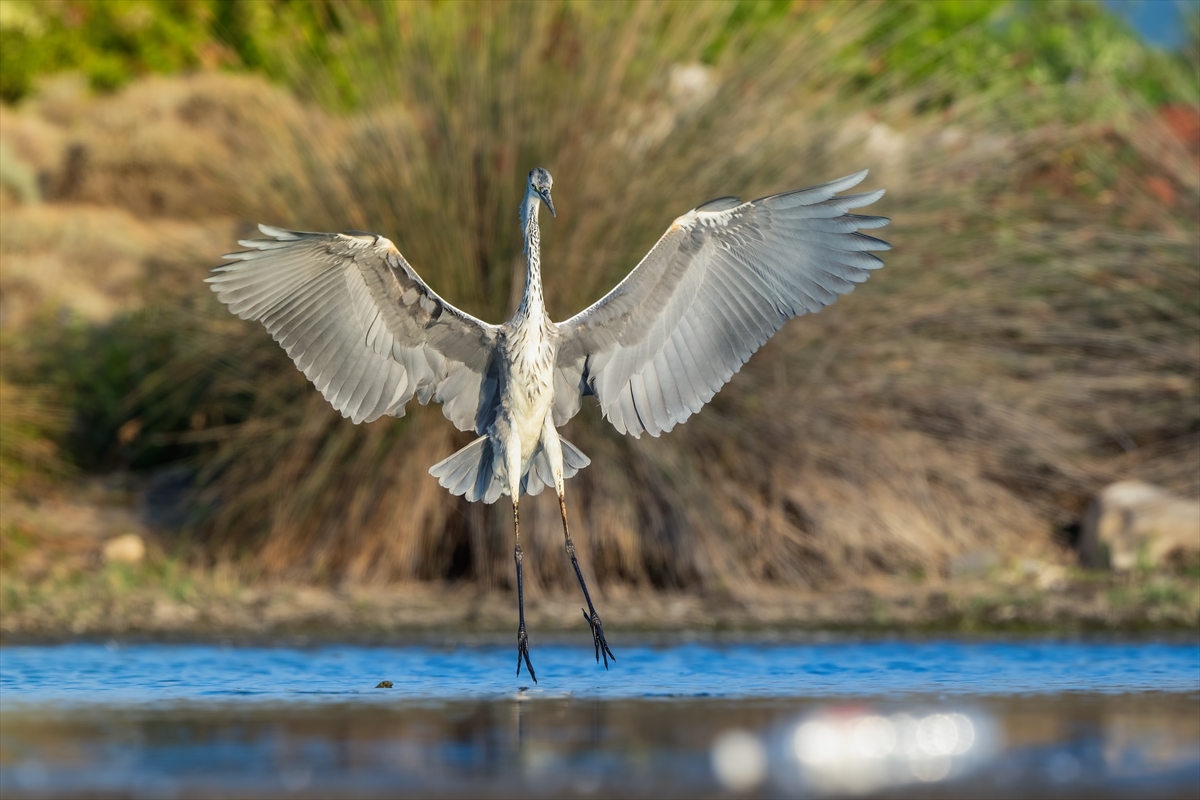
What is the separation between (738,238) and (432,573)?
3.18 metres

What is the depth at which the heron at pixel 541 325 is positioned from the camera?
19.0 feet

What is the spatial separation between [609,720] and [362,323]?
6.72 ft

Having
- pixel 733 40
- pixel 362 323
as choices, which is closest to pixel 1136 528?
pixel 733 40

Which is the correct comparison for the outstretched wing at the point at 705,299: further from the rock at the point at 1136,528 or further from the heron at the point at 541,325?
the rock at the point at 1136,528

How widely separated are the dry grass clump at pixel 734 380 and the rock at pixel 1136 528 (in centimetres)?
26

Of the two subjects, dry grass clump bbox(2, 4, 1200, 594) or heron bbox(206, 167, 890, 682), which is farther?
dry grass clump bbox(2, 4, 1200, 594)

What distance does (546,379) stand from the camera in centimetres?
616

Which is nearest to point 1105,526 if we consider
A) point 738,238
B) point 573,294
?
point 573,294

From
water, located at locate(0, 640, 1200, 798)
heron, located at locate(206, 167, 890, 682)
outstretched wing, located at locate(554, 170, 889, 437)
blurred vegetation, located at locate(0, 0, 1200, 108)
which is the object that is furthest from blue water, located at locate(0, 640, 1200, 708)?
blurred vegetation, located at locate(0, 0, 1200, 108)

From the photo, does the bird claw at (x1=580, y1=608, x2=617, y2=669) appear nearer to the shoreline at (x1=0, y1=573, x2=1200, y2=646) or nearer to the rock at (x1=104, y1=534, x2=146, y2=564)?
the shoreline at (x1=0, y1=573, x2=1200, y2=646)

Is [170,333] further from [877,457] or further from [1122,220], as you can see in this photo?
[1122,220]

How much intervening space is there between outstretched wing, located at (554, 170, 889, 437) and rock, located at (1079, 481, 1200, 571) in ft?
10.9

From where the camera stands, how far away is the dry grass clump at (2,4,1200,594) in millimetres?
8203

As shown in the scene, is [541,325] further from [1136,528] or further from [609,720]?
[1136,528]
